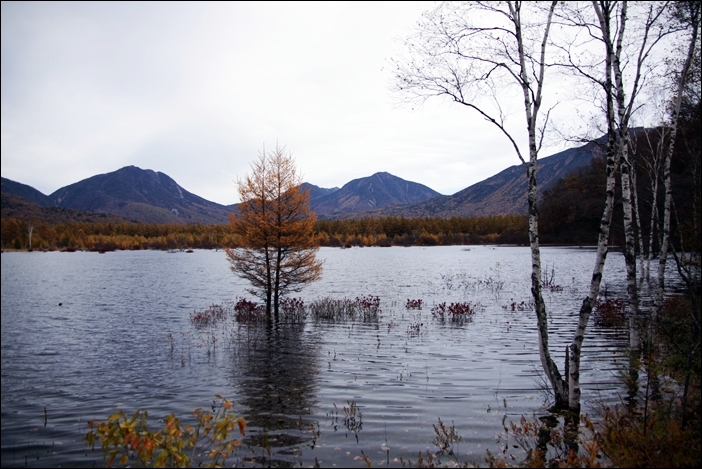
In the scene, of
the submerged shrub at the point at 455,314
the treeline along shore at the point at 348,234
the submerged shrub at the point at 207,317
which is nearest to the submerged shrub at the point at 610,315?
the submerged shrub at the point at 455,314

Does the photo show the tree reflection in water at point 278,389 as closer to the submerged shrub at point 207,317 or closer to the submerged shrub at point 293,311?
the submerged shrub at point 293,311

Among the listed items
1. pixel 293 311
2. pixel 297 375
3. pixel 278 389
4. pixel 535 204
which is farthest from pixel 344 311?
pixel 535 204

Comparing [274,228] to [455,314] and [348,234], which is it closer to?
[455,314]

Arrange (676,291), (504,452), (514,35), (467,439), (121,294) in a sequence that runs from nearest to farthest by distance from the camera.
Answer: (504,452)
(467,439)
(514,35)
(676,291)
(121,294)

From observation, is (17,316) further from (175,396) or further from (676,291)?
(676,291)

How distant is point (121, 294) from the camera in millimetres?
36719

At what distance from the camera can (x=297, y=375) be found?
14.3 metres

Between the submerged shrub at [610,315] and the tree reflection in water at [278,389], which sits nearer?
the tree reflection in water at [278,389]

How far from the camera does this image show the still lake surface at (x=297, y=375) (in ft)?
30.5

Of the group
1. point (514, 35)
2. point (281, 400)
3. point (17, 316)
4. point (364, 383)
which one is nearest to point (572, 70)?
point (514, 35)

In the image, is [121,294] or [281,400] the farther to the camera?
[121,294]

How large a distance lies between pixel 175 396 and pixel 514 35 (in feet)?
43.0

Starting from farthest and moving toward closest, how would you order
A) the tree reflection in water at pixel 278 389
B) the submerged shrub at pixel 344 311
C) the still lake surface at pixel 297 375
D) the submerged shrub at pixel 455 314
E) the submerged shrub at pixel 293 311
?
1. the submerged shrub at pixel 293 311
2. the submerged shrub at pixel 344 311
3. the submerged shrub at pixel 455 314
4. the still lake surface at pixel 297 375
5. the tree reflection in water at pixel 278 389

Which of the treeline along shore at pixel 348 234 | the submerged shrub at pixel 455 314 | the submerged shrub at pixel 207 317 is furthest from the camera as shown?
the treeline along shore at pixel 348 234
